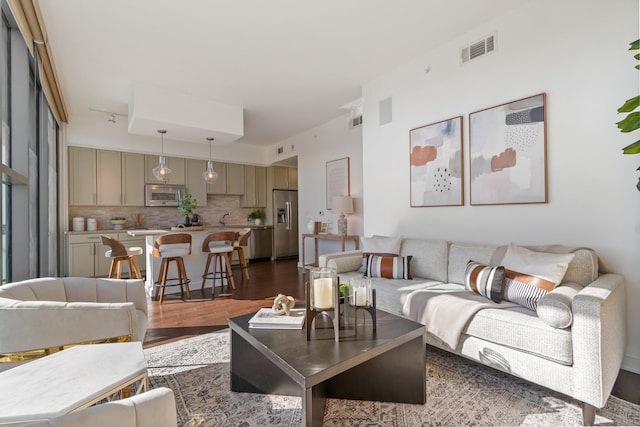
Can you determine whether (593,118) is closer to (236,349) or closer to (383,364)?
(383,364)

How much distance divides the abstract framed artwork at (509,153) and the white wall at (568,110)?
0.21 feet

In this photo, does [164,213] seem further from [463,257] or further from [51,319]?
[463,257]

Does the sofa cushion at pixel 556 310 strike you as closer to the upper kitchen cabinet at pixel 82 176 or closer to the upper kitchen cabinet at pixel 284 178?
the upper kitchen cabinet at pixel 82 176

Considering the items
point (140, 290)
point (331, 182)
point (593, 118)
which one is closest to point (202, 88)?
point (331, 182)

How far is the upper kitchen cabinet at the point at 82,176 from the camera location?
17.6ft

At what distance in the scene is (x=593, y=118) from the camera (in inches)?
92.5

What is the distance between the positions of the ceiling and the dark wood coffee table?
2610 mm

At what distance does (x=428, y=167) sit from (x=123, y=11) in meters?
3.29

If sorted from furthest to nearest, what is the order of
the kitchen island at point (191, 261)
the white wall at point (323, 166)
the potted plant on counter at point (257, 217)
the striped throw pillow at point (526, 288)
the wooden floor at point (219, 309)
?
the potted plant on counter at point (257, 217), the white wall at point (323, 166), the kitchen island at point (191, 261), the wooden floor at point (219, 309), the striped throw pillow at point (526, 288)

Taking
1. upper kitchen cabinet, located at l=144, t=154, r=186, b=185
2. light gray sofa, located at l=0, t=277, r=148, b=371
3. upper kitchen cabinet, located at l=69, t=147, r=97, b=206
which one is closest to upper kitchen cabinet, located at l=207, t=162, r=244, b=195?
upper kitchen cabinet, located at l=144, t=154, r=186, b=185

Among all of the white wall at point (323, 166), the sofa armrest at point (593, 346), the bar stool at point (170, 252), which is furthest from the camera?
the white wall at point (323, 166)

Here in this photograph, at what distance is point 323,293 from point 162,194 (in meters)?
5.74

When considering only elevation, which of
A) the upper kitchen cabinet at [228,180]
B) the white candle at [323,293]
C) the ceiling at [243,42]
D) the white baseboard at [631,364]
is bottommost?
the white baseboard at [631,364]

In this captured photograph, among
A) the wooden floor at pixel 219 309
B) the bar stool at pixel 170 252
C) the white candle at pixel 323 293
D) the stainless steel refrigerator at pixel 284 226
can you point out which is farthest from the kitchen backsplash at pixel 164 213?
the white candle at pixel 323 293
